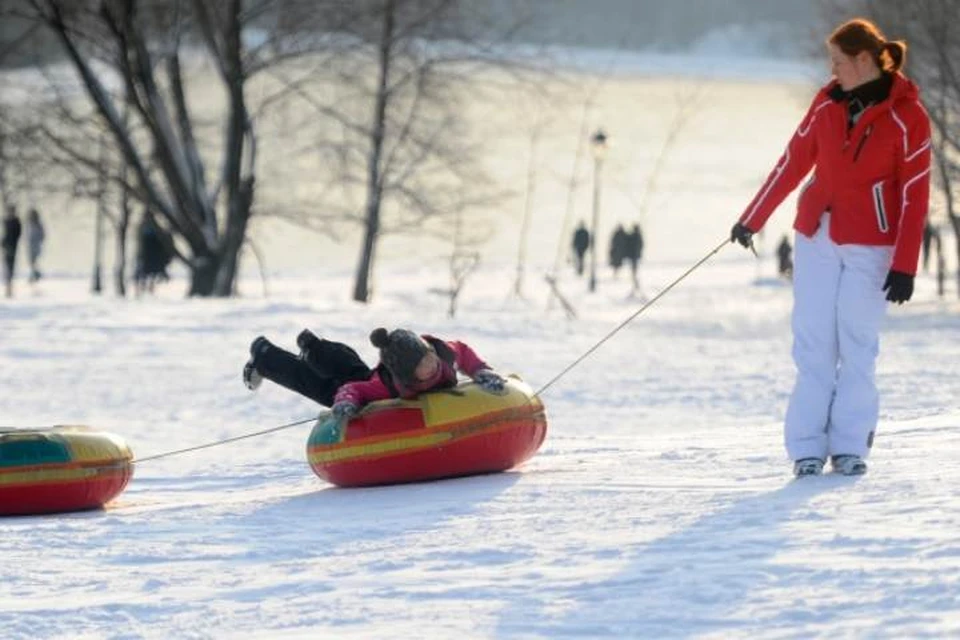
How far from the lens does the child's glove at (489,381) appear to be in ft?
31.8

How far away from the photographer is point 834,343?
8.56 meters

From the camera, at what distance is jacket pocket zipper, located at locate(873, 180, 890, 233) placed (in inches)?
330

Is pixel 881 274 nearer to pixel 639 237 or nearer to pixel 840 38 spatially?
pixel 840 38

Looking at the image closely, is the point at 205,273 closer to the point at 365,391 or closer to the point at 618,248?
the point at 618,248

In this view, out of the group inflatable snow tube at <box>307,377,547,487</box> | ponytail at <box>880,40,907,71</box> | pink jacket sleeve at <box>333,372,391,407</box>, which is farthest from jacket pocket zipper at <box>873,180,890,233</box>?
pink jacket sleeve at <box>333,372,391,407</box>

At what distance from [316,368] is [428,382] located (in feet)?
2.87

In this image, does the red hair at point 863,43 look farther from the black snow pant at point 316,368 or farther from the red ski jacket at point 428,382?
the black snow pant at point 316,368

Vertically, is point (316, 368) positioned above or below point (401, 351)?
below

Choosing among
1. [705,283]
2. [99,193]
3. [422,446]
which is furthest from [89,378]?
[705,283]

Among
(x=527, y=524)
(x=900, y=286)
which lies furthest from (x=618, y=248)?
(x=527, y=524)

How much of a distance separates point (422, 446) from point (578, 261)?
138ft

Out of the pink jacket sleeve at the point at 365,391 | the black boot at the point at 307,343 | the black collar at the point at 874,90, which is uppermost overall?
the black collar at the point at 874,90

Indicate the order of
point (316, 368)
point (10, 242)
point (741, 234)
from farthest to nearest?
point (10, 242) → point (316, 368) → point (741, 234)

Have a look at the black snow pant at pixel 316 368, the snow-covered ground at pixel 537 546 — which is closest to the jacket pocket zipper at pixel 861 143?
the snow-covered ground at pixel 537 546
